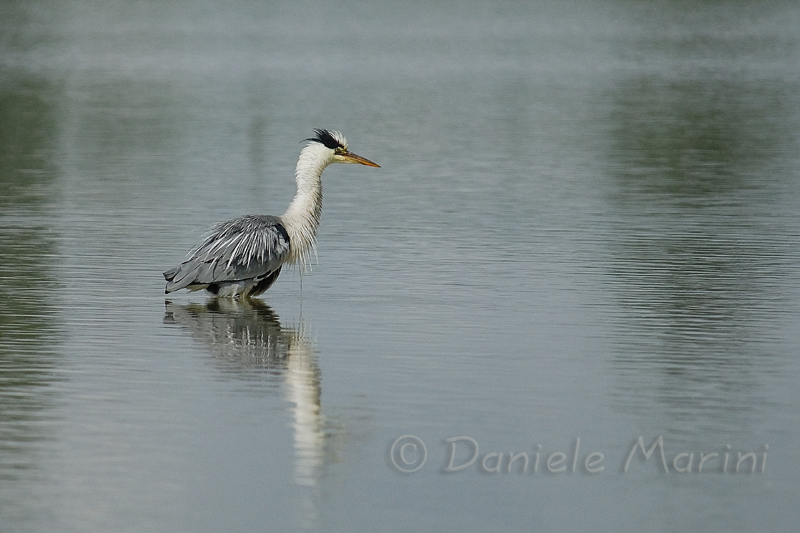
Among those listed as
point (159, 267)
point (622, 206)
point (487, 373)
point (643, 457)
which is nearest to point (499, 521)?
point (643, 457)

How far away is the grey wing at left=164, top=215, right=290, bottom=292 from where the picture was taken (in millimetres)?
14148

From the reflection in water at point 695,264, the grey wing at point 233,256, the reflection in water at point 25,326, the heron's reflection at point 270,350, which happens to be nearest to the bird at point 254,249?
the grey wing at point 233,256

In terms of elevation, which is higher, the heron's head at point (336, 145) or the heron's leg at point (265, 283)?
the heron's head at point (336, 145)

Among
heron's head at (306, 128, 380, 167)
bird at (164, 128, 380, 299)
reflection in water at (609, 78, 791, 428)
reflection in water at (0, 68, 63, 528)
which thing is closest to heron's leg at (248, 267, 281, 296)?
bird at (164, 128, 380, 299)

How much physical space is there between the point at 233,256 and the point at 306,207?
1269 millimetres

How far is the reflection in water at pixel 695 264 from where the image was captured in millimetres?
10922

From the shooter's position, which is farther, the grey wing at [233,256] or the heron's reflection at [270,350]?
the grey wing at [233,256]

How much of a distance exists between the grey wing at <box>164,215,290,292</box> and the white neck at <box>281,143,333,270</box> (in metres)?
0.33

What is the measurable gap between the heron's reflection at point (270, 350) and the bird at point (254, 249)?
0.22 metres

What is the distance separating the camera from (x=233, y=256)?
14.2 m

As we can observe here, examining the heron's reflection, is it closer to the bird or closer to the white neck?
the bird

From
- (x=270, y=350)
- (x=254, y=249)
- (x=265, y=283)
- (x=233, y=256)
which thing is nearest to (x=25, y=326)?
(x=233, y=256)
